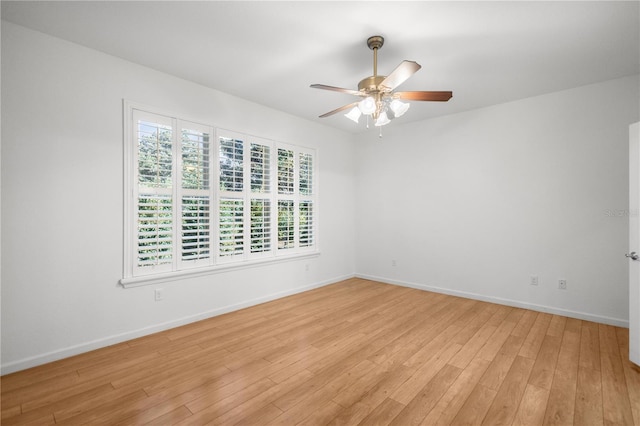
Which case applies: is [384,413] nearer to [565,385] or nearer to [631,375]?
[565,385]

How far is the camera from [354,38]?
2.52 m

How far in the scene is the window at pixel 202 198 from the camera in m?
3.00

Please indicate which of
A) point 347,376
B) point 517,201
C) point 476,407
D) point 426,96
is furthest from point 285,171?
point 476,407

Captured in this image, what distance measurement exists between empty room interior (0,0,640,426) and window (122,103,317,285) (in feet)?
0.07

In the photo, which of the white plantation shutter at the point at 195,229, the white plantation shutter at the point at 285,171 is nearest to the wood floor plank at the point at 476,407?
the white plantation shutter at the point at 195,229

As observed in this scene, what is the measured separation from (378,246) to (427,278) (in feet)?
3.35

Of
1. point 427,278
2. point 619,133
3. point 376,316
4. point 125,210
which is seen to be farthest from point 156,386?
point 619,133

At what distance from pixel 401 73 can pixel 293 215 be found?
2868 mm

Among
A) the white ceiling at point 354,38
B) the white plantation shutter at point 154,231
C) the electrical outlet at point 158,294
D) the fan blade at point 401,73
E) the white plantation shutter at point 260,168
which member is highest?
the white ceiling at point 354,38

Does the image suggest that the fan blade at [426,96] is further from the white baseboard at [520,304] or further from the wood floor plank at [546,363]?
the white baseboard at [520,304]

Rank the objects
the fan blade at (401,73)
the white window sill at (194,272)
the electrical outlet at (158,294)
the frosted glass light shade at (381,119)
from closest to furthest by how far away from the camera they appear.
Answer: the fan blade at (401,73)
the frosted glass light shade at (381,119)
the white window sill at (194,272)
the electrical outlet at (158,294)

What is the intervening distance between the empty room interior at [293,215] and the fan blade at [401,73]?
0.02 m

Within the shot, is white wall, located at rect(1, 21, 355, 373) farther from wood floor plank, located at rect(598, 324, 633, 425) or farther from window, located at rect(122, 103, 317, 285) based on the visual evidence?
wood floor plank, located at rect(598, 324, 633, 425)

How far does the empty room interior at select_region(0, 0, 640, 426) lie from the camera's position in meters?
2.13
